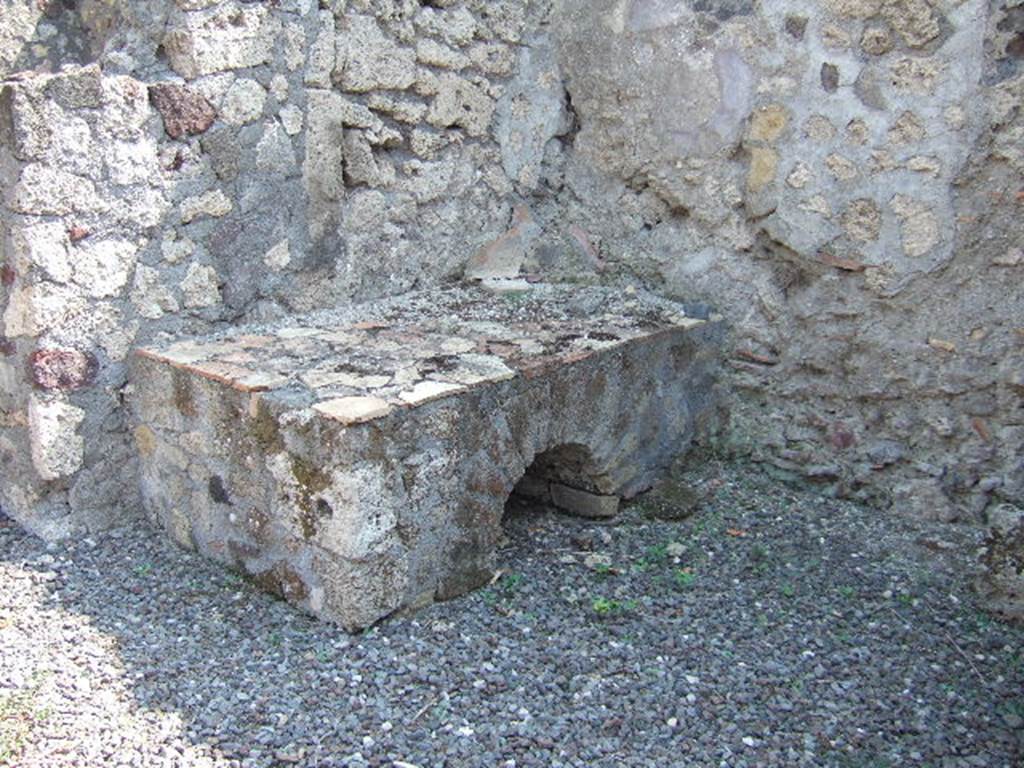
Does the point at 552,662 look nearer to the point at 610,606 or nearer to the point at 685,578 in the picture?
the point at 610,606

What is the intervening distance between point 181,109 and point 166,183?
0.23 meters

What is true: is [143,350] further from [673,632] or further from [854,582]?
[854,582]

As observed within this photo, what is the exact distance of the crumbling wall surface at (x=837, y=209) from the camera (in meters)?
3.24

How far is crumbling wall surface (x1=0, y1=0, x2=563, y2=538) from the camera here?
2.97 meters

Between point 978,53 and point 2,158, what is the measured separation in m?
2.97

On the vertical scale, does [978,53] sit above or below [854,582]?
above

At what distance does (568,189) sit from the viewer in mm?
4230

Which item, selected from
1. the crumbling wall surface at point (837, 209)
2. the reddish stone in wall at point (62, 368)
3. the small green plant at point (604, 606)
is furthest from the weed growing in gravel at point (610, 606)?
the reddish stone in wall at point (62, 368)

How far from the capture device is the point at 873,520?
3.53 m

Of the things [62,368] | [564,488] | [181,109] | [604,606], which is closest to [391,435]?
[604,606]

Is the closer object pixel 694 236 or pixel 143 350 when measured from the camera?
pixel 143 350

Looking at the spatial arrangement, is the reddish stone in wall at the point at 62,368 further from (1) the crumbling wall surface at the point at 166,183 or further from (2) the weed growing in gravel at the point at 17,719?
(2) the weed growing in gravel at the point at 17,719

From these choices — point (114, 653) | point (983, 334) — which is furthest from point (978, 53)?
point (114, 653)

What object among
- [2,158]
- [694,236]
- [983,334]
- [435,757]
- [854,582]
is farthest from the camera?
[694,236]
